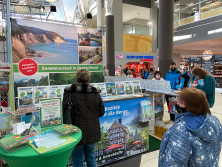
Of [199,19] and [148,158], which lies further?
[199,19]

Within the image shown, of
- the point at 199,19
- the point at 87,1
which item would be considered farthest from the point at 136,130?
the point at 199,19

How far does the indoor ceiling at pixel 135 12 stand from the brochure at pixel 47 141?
52.5 feet

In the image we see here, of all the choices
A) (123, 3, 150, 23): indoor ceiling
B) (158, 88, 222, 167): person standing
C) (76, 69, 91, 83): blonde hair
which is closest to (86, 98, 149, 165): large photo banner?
(76, 69, 91, 83): blonde hair

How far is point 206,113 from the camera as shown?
128 cm

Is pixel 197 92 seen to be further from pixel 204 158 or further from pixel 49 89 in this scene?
pixel 49 89

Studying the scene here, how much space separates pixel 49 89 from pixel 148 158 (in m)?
2.13

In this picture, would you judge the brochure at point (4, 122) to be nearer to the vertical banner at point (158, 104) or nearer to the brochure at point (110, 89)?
the brochure at point (110, 89)

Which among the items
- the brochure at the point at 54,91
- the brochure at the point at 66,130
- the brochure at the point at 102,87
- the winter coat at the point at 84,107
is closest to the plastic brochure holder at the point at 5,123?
the brochure at the point at 66,130

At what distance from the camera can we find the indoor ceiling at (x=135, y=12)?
52.1ft

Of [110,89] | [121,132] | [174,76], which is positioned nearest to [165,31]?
[174,76]

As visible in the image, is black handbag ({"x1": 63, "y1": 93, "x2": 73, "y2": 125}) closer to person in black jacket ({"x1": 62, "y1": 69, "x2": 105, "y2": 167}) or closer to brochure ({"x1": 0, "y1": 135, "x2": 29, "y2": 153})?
person in black jacket ({"x1": 62, "y1": 69, "x2": 105, "y2": 167})

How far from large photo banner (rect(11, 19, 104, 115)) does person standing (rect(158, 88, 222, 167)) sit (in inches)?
108

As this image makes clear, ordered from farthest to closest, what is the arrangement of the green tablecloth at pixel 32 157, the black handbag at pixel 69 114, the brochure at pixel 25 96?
the brochure at pixel 25 96 → the black handbag at pixel 69 114 → the green tablecloth at pixel 32 157

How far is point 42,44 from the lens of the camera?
4039mm
